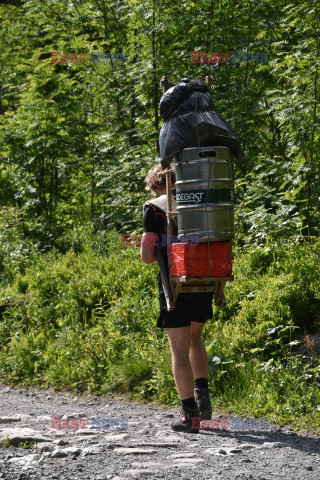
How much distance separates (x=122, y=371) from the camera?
22.4 feet

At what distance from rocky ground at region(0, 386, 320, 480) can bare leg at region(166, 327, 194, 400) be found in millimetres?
349

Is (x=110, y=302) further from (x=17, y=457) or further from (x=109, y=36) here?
(x=109, y=36)

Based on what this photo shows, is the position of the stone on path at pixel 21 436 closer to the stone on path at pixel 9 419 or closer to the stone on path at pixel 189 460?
the stone on path at pixel 9 419

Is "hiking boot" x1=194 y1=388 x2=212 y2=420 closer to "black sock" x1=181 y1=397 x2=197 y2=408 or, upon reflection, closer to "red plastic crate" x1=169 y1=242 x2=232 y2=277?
"black sock" x1=181 y1=397 x2=197 y2=408

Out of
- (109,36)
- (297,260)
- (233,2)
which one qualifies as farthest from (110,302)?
(109,36)

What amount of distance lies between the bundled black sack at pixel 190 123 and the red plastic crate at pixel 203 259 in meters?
0.64

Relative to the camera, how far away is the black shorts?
16.1ft

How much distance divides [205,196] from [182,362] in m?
1.38

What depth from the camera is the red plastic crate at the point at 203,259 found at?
446cm

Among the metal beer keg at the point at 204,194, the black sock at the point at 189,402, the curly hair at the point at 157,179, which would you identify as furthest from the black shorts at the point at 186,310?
A: the curly hair at the point at 157,179

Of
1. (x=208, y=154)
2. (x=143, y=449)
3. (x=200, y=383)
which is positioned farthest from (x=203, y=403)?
(x=208, y=154)

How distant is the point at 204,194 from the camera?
4.37 meters

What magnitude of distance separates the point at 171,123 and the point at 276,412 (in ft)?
8.56

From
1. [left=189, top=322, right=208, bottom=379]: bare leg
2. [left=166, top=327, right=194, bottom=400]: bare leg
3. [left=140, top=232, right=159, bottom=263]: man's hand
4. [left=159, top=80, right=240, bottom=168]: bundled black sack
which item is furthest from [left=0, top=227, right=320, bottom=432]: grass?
[left=159, top=80, right=240, bottom=168]: bundled black sack
